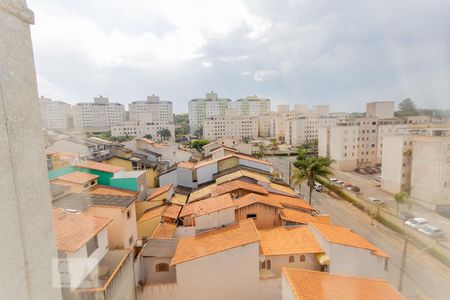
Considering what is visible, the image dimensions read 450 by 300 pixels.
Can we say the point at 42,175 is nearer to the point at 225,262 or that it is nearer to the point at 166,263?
the point at 225,262

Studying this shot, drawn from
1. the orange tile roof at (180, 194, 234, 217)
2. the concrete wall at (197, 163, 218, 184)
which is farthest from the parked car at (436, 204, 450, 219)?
the concrete wall at (197, 163, 218, 184)

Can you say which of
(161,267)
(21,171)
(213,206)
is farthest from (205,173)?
(21,171)

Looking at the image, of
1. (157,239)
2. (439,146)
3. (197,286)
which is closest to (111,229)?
(157,239)

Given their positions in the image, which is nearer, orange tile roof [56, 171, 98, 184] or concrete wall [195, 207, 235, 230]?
concrete wall [195, 207, 235, 230]

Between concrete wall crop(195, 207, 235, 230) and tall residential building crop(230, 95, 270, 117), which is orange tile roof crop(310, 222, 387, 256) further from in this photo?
tall residential building crop(230, 95, 270, 117)

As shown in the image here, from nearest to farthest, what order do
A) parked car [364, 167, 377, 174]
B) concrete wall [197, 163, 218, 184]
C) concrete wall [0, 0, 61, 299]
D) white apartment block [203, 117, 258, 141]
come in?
concrete wall [0, 0, 61, 299]
parked car [364, 167, 377, 174]
concrete wall [197, 163, 218, 184]
white apartment block [203, 117, 258, 141]

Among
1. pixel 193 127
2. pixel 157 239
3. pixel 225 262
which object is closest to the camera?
pixel 225 262

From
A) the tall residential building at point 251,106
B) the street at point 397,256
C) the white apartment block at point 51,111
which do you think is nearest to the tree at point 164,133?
the tall residential building at point 251,106

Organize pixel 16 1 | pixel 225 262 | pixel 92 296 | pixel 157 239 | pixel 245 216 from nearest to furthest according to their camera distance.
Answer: pixel 16 1, pixel 92 296, pixel 225 262, pixel 157 239, pixel 245 216
